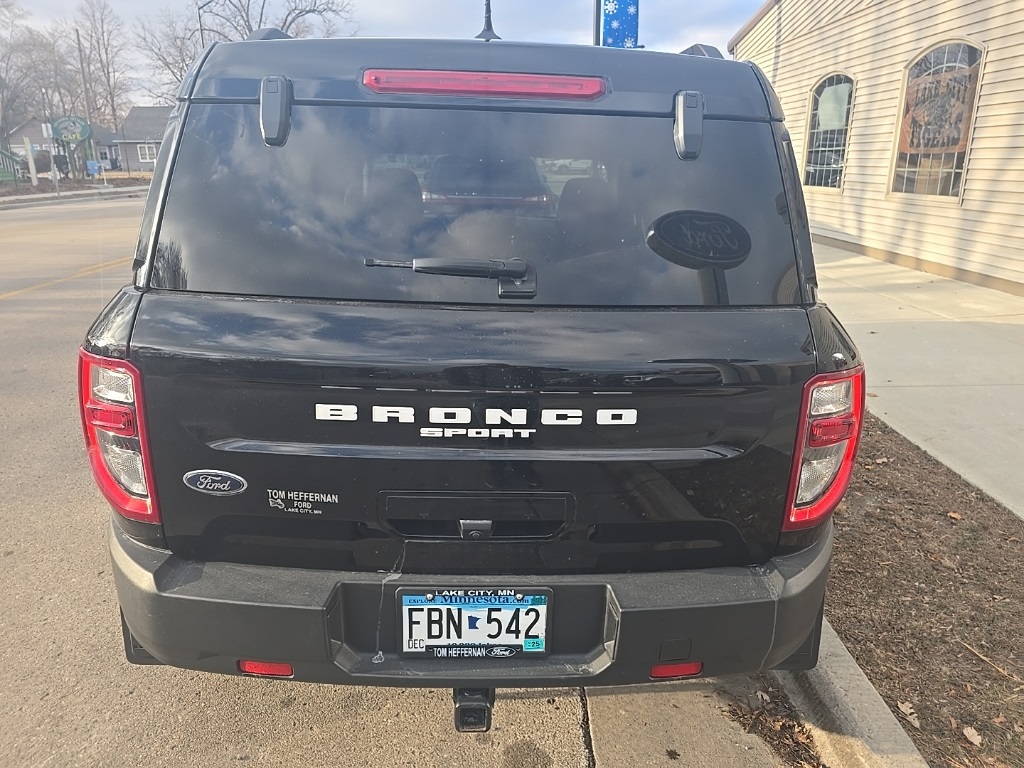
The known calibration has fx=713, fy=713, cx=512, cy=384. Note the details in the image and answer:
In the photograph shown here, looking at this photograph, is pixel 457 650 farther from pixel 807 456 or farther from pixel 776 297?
pixel 776 297

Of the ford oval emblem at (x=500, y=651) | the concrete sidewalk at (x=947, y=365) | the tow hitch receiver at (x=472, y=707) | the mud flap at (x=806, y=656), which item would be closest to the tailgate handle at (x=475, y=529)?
the ford oval emblem at (x=500, y=651)

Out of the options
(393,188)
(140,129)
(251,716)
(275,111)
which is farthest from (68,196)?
(140,129)

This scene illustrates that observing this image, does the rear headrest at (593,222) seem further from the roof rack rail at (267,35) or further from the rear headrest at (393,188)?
the roof rack rail at (267,35)

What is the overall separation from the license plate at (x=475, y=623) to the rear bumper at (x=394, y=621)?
0.08 ft

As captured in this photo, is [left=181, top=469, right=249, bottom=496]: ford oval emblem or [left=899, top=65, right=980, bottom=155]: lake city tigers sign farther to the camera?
[left=899, top=65, right=980, bottom=155]: lake city tigers sign

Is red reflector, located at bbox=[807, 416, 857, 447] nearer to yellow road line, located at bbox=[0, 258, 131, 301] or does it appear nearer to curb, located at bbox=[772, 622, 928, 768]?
curb, located at bbox=[772, 622, 928, 768]

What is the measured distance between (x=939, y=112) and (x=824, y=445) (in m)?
11.2

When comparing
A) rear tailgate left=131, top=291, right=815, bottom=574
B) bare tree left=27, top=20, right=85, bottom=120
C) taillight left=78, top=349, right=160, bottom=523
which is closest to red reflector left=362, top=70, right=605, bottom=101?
rear tailgate left=131, top=291, right=815, bottom=574

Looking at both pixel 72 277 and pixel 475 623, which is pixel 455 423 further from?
pixel 72 277

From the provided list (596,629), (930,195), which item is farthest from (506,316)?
(930,195)

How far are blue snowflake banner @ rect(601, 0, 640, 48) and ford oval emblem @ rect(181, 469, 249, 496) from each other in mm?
9356

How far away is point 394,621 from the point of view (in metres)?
1.82

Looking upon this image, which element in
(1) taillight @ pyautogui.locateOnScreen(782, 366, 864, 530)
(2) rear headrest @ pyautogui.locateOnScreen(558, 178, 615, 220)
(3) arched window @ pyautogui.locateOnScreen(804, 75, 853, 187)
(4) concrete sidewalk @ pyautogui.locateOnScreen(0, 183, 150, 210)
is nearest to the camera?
(1) taillight @ pyautogui.locateOnScreen(782, 366, 864, 530)

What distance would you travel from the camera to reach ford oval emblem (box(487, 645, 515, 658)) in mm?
1858
